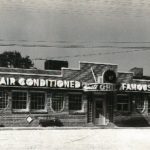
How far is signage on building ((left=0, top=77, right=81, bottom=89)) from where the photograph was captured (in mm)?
30922

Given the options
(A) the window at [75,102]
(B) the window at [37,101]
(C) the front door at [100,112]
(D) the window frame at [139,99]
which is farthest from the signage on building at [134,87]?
(B) the window at [37,101]

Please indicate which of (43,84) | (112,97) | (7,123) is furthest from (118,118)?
(7,123)

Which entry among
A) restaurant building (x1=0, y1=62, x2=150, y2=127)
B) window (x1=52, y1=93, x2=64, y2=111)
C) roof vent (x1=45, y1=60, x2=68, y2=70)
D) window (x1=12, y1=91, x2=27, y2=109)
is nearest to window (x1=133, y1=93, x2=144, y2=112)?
restaurant building (x1=0, y1=62, x2=150, y2=127)

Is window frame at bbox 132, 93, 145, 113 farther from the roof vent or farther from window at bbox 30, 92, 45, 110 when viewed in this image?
window at bbox 30, 92, 45, 110

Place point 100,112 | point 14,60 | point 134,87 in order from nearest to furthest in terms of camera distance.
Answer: point 100,112 → point 134,87 → point 14,60

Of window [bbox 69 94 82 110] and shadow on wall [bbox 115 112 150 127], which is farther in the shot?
shadow on wall [bbox 115 112 150 127]

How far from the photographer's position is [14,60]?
7525 cm

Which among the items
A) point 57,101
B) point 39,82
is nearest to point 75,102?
point 57,101

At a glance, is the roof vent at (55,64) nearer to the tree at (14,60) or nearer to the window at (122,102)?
the window at (122,102)

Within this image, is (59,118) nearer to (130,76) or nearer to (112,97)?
(112,97)

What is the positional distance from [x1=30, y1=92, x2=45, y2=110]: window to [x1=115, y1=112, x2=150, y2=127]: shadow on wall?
7.22m

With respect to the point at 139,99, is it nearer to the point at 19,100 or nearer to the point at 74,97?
the point at 74,97

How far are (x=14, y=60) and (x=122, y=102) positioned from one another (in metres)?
42.1

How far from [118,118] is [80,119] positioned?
3863 mm
